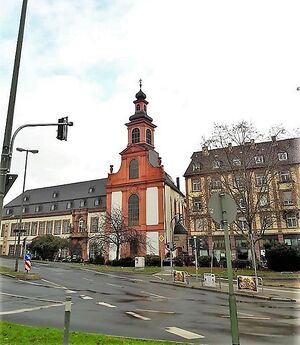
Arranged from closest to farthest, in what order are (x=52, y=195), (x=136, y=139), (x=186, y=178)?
(x=186, y=178), (x=136, y=139), (x=52, y=195)

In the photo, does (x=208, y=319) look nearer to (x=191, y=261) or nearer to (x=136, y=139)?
(x=191, y=261)

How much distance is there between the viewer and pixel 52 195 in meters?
86.4

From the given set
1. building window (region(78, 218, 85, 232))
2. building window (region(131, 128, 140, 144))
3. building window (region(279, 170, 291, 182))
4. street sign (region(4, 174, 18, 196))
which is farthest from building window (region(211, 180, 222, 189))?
building window (region(78, 218, 85, 232))

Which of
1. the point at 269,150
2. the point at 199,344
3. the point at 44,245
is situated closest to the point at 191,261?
the point at 269,150

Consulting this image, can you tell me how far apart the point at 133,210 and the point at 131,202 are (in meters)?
1.41

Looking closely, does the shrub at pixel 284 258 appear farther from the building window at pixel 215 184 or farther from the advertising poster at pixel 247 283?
the advertising poster at pixel 247 283

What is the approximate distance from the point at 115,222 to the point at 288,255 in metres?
27.1

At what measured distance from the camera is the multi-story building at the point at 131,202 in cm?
5719

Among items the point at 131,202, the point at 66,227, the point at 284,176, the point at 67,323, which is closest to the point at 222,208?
the point at 67,323

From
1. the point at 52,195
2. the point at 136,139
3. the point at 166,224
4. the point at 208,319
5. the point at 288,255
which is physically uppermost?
the point at 136,139

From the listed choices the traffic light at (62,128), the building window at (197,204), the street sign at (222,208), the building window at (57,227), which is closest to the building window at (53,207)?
the building window at (57,227)

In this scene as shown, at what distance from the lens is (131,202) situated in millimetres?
60094

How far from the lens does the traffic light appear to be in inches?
430

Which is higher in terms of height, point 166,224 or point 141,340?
point 166,224
